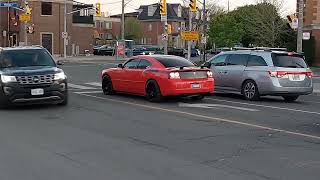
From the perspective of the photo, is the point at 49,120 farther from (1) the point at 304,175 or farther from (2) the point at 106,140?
(1) the point at 304,175

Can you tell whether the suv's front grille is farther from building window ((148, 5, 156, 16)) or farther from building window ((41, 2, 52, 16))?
building window ((148, 5, 156, 16))

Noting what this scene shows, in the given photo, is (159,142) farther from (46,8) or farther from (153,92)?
(46,8)

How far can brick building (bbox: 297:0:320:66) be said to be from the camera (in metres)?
44.3

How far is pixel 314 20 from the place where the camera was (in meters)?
45.1

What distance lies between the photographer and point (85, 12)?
282ft

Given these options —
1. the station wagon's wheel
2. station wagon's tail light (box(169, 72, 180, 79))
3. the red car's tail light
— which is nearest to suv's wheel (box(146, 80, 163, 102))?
station wagon's tail light (box(169, 72, 180, 79))

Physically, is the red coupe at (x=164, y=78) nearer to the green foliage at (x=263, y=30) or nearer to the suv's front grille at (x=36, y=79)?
the suv's front grille at (x=36, y=79)

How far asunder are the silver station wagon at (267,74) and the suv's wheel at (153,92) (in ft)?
10.6

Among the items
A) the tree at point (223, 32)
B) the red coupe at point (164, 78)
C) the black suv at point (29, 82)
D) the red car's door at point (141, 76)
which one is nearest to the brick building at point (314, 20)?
the tree at point (223, 32)

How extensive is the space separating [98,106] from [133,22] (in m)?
93.2

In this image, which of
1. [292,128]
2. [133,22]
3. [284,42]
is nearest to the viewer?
[292,128]

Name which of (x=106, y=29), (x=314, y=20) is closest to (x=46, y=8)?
(x=314, y=20)

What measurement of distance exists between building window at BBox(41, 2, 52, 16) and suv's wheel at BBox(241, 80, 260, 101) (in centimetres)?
5762

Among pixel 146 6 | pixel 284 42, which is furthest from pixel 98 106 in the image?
pixel 146 6
